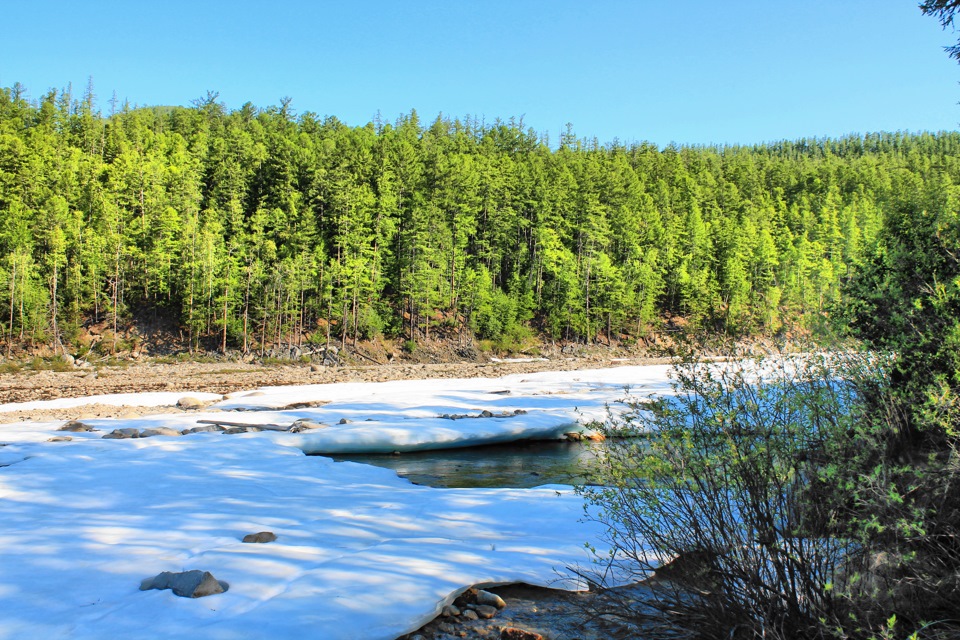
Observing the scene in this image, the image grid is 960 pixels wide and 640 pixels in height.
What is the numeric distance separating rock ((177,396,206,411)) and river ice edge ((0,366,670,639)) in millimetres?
6683

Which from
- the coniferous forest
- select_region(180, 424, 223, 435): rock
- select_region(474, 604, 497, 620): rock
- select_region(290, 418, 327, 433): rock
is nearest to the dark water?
select_region(290, 418, 327, 433): rock

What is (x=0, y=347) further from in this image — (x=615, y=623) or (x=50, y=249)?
(x=615, y=623)

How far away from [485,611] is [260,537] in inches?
103

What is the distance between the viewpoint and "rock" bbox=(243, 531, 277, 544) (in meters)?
6.14

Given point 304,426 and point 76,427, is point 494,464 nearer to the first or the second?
point 304,426

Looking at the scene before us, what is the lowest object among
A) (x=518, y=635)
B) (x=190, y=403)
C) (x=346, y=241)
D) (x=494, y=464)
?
(x=494, y=464)

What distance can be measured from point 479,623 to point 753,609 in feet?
7.15

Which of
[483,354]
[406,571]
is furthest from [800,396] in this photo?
[483,354]

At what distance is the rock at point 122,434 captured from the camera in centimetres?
1315

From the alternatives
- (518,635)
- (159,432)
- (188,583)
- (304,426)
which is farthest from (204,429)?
(518,635)

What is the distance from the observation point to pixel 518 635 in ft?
15.0

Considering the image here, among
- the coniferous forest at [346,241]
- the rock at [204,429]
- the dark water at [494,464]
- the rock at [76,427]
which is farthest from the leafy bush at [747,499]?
the coniferous forest at [346,241]

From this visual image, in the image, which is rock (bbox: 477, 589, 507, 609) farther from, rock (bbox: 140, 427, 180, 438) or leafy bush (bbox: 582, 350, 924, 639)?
rock (bbox: 140, 427, 180, 438)

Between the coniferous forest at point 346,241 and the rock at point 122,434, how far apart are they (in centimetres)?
2713
